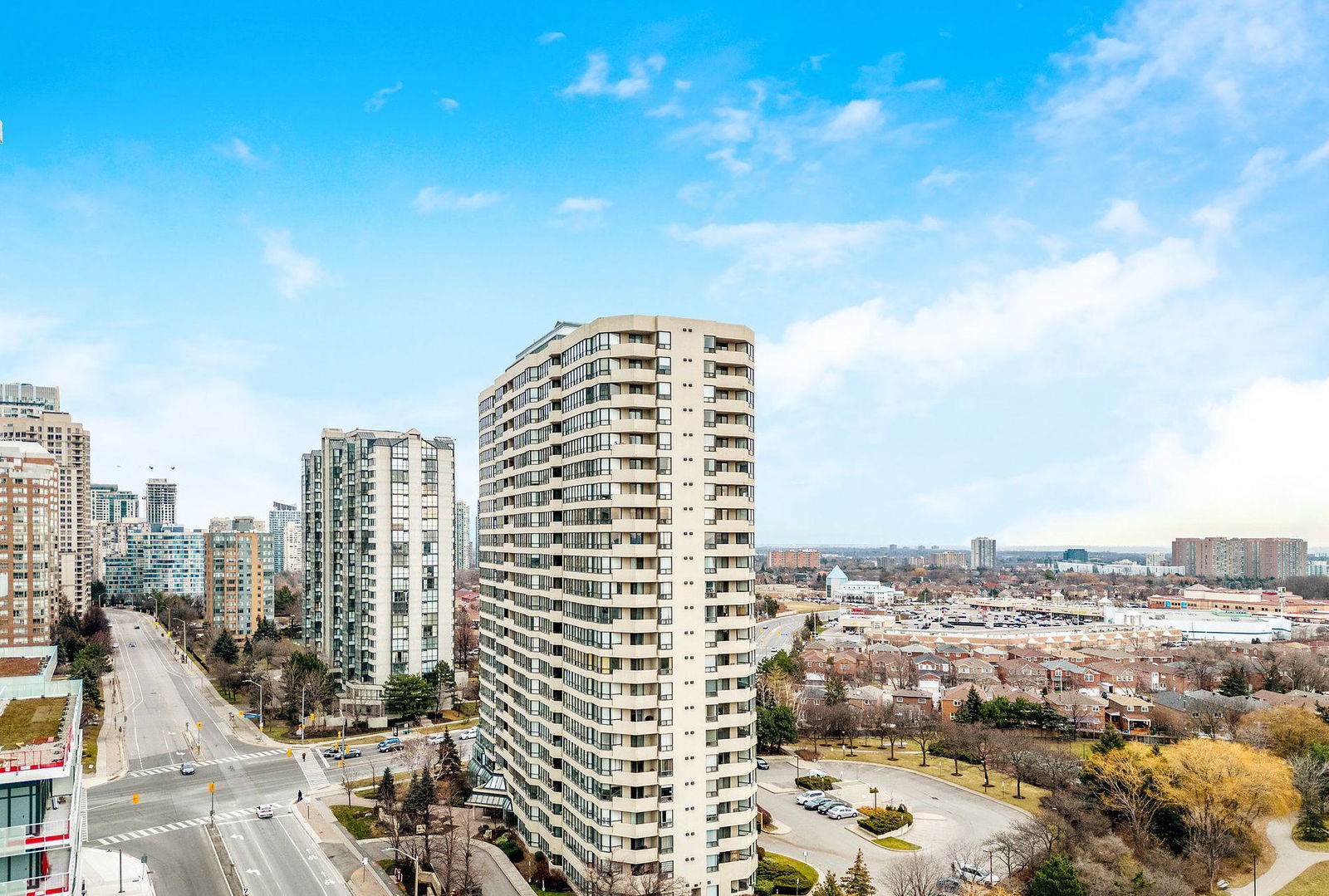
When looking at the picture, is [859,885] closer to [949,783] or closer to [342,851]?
[949,783]

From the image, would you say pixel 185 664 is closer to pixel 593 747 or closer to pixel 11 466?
pixel 11 466

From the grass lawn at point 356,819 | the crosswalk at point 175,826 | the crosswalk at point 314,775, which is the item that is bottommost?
the crosswalk at point 314,775

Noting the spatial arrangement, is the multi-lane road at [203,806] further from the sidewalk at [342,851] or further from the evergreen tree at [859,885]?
the evergreen tree at [859,885]

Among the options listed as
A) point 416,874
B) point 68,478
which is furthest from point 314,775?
point 68,478

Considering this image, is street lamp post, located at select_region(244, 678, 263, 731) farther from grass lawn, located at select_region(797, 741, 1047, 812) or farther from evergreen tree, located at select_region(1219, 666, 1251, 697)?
evergreen tree, located at select_region(1219, 666, 1251, 697)

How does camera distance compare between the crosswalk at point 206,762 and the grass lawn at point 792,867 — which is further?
the crosswalk at point 206,762

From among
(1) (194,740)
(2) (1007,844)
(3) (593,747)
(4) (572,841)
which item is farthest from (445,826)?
(1) (194,740)

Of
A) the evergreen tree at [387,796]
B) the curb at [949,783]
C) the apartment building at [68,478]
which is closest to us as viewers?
the evergreen tree at [387,796]

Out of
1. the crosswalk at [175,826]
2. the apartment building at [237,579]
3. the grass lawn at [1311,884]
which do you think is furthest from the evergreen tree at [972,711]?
the apartment building at [237,579]
